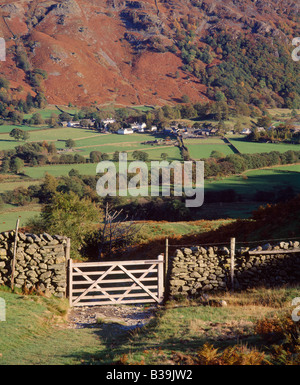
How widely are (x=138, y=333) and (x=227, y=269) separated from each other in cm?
496

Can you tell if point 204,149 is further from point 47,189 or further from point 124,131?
point 47,189

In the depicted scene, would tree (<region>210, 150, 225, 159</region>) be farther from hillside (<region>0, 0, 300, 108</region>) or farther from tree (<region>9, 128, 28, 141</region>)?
hillside (<region>0, 0, 300, 108</region>)

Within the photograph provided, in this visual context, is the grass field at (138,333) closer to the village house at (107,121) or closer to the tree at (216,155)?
the tree at (216,155)

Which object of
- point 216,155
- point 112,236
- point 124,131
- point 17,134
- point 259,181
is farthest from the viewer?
point 124,131

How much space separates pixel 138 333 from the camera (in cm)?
1164

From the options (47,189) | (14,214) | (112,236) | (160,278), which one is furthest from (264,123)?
(160,278)

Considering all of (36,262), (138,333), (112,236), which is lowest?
(138,333)

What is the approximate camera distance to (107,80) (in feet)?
593

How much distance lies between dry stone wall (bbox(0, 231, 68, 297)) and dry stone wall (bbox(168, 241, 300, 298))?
149 inches

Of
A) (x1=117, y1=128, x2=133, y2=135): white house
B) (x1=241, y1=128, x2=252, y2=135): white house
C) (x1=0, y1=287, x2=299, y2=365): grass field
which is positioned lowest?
(x1=0, y1=287, x2=299, y2=365): grass field

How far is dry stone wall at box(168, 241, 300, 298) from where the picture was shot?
1521cm

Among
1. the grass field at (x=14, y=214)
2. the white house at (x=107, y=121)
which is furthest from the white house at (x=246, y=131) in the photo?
the grass field at (x=14, y=214)

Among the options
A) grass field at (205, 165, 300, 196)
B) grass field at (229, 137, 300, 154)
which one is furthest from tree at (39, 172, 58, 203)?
grass field at (229, 137, 300, 154)
